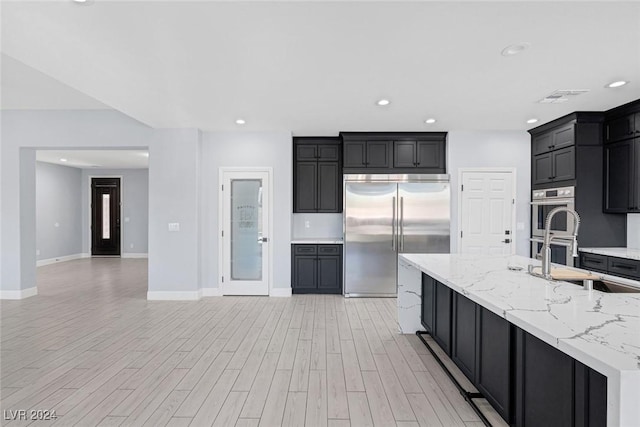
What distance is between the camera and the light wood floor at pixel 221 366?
7.57ft

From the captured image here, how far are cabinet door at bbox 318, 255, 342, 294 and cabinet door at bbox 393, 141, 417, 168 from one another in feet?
6.14

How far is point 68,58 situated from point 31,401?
274 cm

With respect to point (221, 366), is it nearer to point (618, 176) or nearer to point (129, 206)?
point (618, 176)

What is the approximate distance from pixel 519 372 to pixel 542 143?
14.9 ft

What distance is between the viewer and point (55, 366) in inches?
118

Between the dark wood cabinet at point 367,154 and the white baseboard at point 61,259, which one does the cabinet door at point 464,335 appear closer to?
the dark wood cabinet at point 367,154

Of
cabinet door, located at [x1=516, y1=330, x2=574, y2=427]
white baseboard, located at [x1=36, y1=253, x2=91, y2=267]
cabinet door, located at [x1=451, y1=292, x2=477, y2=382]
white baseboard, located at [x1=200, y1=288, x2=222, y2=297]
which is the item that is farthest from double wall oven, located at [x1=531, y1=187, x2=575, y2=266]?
white baseboard, located at [x1=36, y1=253, x2=91, y2=267]

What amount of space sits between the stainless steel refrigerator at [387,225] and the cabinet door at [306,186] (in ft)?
2.19

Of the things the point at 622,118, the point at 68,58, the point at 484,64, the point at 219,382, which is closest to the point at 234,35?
the point at 68,58

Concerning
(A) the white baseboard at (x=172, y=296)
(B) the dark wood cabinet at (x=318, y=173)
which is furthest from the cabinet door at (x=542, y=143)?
(A) the white baseboard at (x=172, y=296)

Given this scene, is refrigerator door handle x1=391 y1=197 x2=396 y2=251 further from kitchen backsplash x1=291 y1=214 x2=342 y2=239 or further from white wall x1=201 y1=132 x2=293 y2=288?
white wall x1=201 y1=132 x2=293 y2=288

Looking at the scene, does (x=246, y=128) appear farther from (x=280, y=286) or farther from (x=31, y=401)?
(x=31, y=401)

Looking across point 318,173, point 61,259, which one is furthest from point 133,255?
point 318,173

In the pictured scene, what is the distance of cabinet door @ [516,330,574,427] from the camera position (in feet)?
4.82
